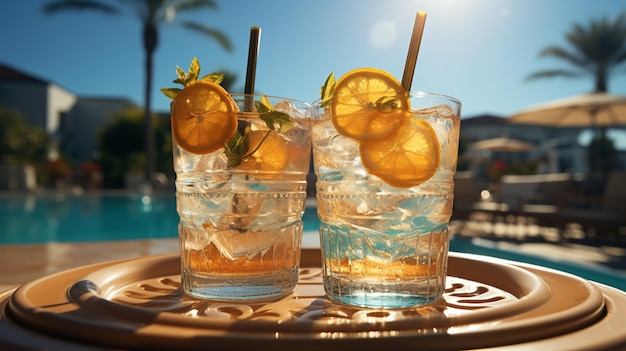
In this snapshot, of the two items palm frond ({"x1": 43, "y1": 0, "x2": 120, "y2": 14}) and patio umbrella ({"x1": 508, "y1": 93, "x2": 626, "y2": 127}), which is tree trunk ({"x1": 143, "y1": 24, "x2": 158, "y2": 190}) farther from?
patio umbrella ({"x1": 508, "y1": 93, "x2": 626, "y2": 127})

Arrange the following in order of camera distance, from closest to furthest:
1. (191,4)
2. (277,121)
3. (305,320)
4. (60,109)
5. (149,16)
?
(305,320) → (277,121) → (149,16) → (191,4) → (60,109)

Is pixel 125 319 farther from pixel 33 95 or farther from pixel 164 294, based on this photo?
pixel 33 95

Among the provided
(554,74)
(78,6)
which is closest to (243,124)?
(78,6)

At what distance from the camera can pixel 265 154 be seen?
3.56 feet

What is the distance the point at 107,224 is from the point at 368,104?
1061 cm

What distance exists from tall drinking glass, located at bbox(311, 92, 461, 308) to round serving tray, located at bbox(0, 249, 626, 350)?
0.18 feet

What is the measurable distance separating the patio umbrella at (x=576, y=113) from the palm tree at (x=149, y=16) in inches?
523

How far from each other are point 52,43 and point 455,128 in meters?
39.6

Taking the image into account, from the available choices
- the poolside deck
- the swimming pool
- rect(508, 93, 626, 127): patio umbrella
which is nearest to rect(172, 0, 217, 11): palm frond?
the swimming pool

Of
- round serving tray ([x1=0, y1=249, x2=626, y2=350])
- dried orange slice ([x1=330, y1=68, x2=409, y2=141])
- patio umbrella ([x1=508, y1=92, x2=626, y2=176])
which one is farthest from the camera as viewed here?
patio umbrella ([x1=508, y1=92, x2=626, y2=176])

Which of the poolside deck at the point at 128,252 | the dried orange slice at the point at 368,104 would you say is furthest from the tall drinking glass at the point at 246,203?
the poolside deck at the point at 128,252

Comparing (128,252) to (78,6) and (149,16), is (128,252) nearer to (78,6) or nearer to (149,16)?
(149,16)

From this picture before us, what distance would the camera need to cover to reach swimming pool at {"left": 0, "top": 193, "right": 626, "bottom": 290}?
5.69m

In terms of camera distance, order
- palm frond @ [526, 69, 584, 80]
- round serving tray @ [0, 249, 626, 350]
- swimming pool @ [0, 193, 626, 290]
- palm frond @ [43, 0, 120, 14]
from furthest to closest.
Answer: palm frond @ [526, 69, 584, 80] → palm frond @ [43, 0, 120, 14] → swimming pool @ [0, 193, 626, 290] → round serving tray @ [0, 249, 626, 350]
